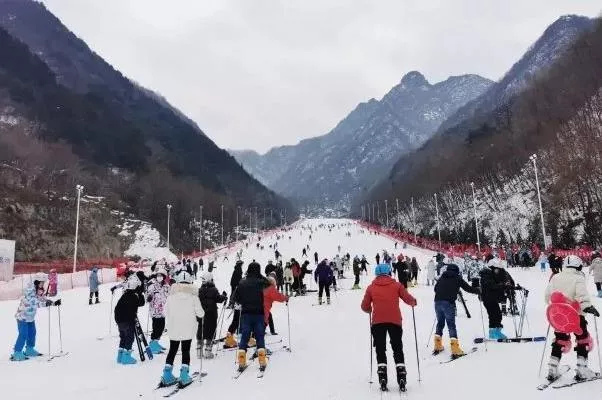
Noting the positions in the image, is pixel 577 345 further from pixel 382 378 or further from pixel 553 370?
pixel 382 378

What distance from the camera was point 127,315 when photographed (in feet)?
31.4

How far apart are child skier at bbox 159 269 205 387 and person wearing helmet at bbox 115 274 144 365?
6.80 feet

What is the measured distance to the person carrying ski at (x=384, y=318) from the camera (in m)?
6.99

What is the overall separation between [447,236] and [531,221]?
17859mm

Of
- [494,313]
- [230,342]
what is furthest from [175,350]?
[494,313]

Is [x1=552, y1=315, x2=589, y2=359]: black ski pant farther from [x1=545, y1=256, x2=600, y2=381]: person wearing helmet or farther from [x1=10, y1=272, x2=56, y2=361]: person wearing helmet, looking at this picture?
[x1=10, y1=272, x2=56, y2=361]: person wearing helmet

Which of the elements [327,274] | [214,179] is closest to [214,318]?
[327,274]

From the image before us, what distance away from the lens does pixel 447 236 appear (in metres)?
84.9

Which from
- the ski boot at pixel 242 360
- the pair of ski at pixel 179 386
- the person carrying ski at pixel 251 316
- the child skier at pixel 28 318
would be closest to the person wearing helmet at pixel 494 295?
the person carrying ski at pixel 251 316

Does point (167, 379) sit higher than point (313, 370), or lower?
higher

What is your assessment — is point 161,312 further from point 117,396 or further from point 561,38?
point 561,38

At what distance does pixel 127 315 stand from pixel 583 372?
792 cm

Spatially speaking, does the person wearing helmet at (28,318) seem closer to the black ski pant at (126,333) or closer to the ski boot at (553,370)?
the black ski pant at (126,333)

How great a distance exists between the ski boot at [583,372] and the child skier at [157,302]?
7.74 meters
